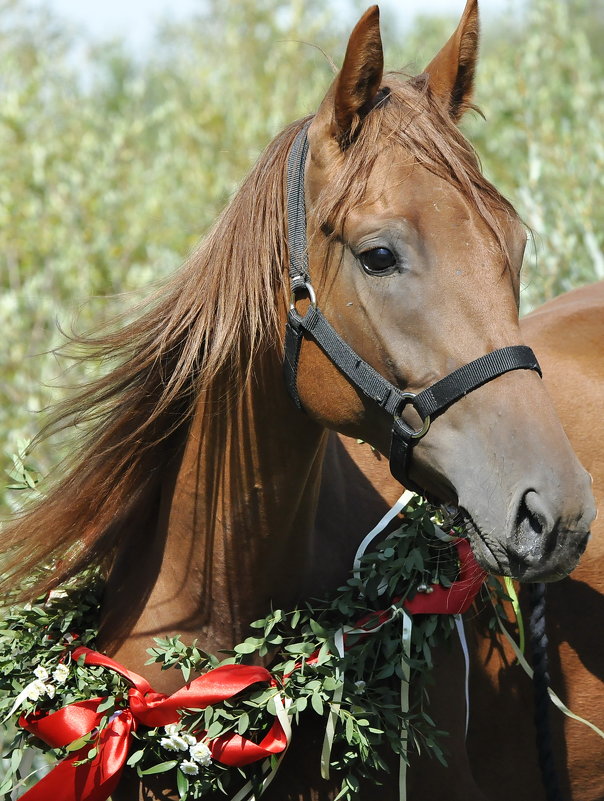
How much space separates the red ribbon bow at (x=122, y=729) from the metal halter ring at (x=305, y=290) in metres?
0.81

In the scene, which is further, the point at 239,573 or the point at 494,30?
the point at 494,30

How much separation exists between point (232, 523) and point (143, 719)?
1.60 ft

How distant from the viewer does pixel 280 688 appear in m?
2.06

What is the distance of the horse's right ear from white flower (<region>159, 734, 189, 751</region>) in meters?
1.29

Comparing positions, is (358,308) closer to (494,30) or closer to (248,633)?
(248,633)

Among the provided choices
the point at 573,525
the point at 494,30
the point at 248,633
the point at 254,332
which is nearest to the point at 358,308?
the point at 254,332

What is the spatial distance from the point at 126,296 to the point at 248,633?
0.96m

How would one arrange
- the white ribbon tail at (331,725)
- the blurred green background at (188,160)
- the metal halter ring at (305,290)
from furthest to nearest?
the blurred green background at (188,160), the white ribbon tail at (331,725), the metal halter ring at (305,290)

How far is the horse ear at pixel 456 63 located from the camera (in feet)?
6.68

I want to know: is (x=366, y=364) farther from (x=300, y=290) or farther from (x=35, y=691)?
(x=35, y=691)

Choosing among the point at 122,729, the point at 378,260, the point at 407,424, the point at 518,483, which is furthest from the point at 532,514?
the point at 122,729

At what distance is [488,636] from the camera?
2.44 meters

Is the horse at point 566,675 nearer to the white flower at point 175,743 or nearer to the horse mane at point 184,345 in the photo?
the white flower at point 175,743

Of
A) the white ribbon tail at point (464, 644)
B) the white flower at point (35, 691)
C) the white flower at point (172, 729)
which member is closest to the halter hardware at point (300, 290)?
the white ribbon tail at point (464, 644)
